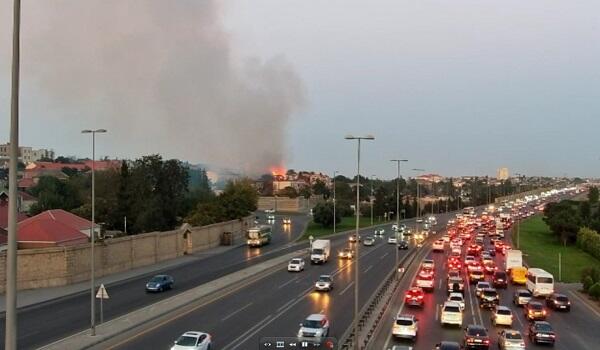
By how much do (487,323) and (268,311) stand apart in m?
12.2

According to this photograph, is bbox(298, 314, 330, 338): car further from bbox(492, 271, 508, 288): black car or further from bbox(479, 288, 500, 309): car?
bbox(492, 271, 508, 288): black car

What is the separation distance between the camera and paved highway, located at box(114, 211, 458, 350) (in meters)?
28.6

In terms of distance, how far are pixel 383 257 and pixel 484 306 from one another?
32271 mm

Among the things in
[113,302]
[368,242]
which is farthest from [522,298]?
[368,242]

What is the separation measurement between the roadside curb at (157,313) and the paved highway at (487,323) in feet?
37.5

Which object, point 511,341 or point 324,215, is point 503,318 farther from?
point 324,215

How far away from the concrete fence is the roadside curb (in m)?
10.1

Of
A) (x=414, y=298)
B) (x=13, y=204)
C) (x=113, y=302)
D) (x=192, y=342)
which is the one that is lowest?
(x=113, y=302)

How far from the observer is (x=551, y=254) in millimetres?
82188

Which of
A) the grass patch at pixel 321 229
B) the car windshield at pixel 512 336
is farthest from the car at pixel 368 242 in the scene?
the car windshield at pixel 512 336

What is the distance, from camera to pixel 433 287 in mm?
47531

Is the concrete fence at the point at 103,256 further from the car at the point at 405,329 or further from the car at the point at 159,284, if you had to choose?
the car at the point at 405,329

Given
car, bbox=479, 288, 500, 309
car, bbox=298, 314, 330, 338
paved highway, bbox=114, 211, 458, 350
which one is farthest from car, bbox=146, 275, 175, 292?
car, bbox=479, 288, 500, 309

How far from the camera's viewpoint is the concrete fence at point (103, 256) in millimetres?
44219
